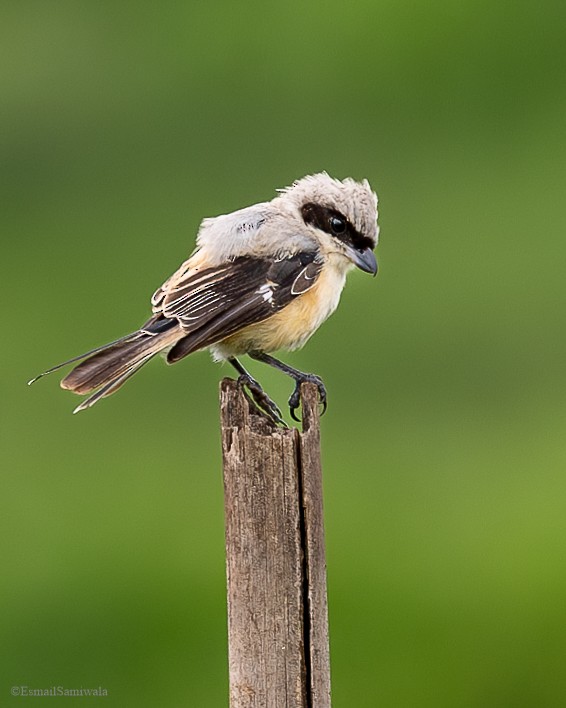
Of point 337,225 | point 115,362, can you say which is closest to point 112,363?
point 115,362

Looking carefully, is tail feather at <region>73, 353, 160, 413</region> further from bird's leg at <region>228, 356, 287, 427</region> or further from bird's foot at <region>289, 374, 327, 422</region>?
bird's foot at <region>289, 374, 327, 422</region>

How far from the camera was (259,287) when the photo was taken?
5180mm

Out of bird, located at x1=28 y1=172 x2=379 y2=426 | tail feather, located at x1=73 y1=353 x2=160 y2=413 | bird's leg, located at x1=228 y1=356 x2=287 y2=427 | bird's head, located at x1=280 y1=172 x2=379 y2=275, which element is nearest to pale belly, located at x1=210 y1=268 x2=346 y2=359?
bird, located at x1=28 y1=172 x2=379 y2=426

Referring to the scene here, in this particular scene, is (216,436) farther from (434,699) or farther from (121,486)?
(434,699)

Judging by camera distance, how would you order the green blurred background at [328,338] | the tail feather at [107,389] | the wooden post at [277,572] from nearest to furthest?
1. the wooden post at [277,572]
2. the tail feather at [107,389]
3. the green blurred background at [328,338]

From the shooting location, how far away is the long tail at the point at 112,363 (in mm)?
4758

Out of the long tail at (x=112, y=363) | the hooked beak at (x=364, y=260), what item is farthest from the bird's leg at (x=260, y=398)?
the hooked beak at (x=364, y=260)

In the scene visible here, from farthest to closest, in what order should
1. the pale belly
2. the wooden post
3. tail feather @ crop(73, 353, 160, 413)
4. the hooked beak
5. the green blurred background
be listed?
the green blurred background < the hooked beak < the pale belly < tail feather @ crop(73, 353, 160, 413) < the wooden post

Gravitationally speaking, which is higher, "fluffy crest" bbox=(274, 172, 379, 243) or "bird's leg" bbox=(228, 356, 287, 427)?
"fluffy crest" bbox=(274, 172, 379, 243)

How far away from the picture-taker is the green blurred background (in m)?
7.35

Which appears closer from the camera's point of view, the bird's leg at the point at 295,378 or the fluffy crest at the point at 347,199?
the bird's leg at the point at 295,378

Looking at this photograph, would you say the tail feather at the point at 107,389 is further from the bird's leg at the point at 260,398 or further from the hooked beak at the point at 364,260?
the hooked beak at the point at 364,260

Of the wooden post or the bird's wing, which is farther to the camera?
the bird's wing

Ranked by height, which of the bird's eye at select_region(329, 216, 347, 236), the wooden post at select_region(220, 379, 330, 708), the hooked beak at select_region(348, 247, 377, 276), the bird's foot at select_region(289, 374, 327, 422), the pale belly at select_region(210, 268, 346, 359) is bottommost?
the wooden post at select_region(220, 379, 330, 708)
